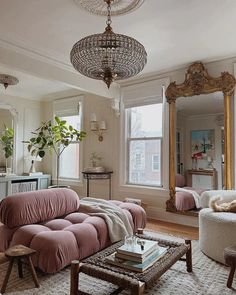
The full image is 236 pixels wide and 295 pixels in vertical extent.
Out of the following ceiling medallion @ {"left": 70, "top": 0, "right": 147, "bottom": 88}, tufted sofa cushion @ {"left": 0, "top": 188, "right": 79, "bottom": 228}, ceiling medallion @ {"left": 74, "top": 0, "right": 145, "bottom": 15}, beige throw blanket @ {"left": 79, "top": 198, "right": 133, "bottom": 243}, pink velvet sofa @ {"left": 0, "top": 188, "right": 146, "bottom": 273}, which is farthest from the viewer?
beige throw blanket @ {"left": 79, "top": 198, "right": 133, "bottom": 243}

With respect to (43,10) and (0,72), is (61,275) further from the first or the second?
(0,72)

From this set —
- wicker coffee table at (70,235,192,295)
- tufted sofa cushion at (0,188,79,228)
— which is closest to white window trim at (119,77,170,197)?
tufted sofa cushion at (0,188,79,228)

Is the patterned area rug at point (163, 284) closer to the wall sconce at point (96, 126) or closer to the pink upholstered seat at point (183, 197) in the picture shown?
the pink upholstered seat at point (183, 197)

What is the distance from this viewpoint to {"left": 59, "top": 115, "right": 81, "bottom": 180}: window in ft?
19.4

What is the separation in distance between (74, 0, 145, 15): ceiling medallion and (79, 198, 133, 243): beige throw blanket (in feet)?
7.47

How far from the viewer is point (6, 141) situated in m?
5.85

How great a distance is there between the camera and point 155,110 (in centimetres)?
468

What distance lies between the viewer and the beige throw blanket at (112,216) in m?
2.93

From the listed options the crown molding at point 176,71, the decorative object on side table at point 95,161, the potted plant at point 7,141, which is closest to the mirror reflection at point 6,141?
the potted plant at point 7,141

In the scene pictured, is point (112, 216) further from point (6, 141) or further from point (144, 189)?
point (6, 141)

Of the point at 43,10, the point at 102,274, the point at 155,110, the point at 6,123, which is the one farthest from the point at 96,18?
the point at 6,123

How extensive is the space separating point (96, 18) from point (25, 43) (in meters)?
1.18

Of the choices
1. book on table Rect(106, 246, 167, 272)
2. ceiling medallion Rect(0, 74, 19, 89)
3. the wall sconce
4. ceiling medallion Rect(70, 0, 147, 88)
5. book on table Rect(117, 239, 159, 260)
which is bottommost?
book on table Rect(106, 246, 167, 272)

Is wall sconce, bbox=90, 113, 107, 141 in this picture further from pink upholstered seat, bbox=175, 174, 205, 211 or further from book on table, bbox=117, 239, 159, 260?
book on table, bbox=117, 239, 159, 260
